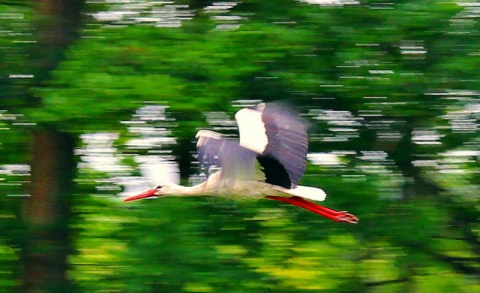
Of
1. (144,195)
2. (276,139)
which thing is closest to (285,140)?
(276,139)

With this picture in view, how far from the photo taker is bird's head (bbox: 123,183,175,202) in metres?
7.20

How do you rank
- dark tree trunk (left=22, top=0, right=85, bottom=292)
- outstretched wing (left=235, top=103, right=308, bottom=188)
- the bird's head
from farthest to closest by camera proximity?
dark tree trunk (left=22, top=0, right=85, bottom=292) < the bird's head < outstretched wing (left=235, top=103, right=308, bottom=188)

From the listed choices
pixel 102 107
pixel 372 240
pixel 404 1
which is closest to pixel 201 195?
pixel 102 107

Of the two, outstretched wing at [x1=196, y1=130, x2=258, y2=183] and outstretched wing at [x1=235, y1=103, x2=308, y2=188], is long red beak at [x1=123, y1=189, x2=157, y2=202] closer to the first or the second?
outstretched wing at [x1=196, y1=130, x2=258, y2=183]

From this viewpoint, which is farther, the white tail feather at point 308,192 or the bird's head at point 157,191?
the bird's head at point 157,191

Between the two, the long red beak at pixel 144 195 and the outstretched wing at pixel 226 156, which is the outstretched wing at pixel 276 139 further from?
the long red beak at pixel 144 195

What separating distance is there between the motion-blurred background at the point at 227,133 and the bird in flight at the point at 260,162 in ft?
0.81

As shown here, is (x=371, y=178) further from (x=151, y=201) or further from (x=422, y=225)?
(x=151, y=201)

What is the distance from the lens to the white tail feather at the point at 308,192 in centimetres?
664

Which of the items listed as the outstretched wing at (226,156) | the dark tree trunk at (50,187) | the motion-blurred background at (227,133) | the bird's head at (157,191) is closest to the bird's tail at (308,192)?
the outstretched wing at (226,156)

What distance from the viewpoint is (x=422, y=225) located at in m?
7.42

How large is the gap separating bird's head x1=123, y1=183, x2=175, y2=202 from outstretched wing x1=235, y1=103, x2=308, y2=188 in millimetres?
703

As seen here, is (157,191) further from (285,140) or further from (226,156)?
(285,140)

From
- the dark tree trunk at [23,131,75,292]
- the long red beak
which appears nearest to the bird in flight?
the long red beak
